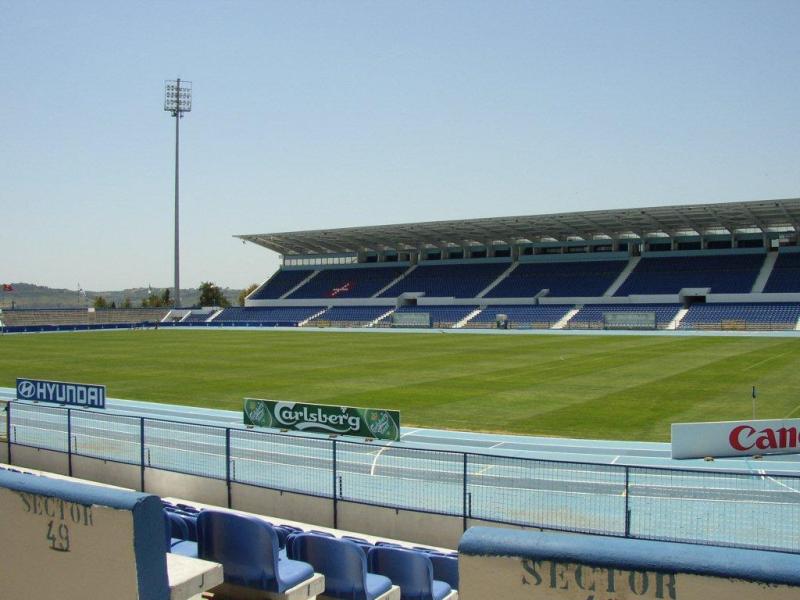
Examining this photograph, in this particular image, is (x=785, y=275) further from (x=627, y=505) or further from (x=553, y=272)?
(x=627, y=505)

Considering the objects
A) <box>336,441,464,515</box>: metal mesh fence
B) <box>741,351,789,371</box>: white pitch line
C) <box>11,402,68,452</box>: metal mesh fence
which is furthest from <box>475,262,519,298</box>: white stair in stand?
<box>336,441,464,515</box>: metal mesh fence

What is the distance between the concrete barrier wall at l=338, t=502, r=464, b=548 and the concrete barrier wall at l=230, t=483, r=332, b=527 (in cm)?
32

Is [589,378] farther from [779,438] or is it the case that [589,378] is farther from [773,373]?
[779,438]

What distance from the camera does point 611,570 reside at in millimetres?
2947

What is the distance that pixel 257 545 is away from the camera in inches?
219

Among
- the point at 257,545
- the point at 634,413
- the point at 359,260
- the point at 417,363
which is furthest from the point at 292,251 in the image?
the point at 257,545

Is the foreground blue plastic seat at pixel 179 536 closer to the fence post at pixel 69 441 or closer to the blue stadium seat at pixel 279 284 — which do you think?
the fence post at pixel 69 441

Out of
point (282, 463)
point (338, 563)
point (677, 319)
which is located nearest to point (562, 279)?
point (677, 319)

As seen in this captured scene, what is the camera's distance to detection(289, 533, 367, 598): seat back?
575 cm

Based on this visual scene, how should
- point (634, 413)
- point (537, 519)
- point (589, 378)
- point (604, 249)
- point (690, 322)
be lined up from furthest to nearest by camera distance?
point (604, 249) → point (690, 322) → point (589, 378) → point (634, 413) → point (537, 519)

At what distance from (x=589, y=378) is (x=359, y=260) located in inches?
2574

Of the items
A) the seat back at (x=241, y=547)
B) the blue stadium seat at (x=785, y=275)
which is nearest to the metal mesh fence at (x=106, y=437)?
the seat back at (x=241, y=547)

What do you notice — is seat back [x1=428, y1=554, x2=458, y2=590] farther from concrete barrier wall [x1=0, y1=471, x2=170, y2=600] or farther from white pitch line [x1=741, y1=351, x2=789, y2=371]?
white pitch line [x1=741, y1=351, x2=789, y2=371]

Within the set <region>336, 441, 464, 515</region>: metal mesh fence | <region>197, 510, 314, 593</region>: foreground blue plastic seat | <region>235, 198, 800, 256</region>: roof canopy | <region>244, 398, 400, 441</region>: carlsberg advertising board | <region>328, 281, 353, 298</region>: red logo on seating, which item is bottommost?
<region>336, 441, 464, 515</region>: metal mesh fence
